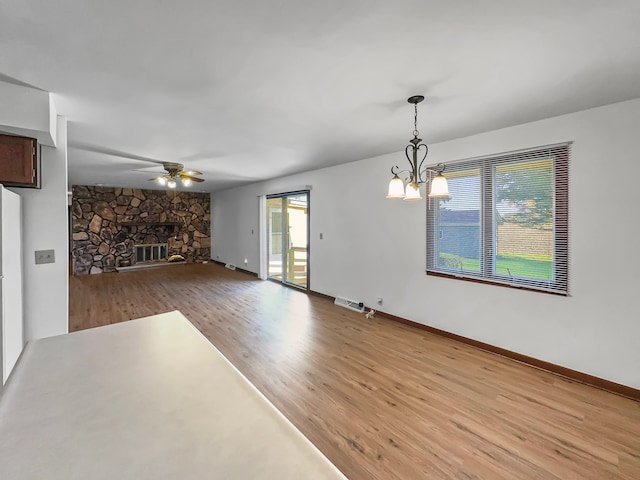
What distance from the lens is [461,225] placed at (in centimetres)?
334

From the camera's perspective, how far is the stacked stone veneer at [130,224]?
730 centimetres

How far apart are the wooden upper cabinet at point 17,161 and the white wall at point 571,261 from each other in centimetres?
364

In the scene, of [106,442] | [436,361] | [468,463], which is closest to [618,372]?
[436,361]

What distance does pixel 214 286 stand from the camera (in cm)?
601

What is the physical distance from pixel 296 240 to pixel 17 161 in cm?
439

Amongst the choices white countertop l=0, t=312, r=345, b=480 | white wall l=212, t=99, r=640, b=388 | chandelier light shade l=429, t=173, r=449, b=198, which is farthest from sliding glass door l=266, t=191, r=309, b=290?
white countertop l=0, t=312, r=345, b=480

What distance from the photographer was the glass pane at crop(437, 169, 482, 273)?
3.22m

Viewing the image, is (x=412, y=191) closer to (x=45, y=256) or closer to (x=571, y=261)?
(x=571, y=261)

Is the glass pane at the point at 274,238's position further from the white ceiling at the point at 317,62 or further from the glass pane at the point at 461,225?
the glass pane at the point at 461,225

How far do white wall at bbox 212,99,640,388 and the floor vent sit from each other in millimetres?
100

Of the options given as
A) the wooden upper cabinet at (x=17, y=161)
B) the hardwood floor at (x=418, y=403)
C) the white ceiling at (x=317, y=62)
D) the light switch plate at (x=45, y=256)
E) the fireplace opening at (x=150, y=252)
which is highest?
the white ceiling at (x=317, y=62)

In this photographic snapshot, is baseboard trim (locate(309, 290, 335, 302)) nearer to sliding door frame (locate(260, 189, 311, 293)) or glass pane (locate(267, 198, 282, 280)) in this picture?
sliding door frame (locate(260, 189, 311, 293))

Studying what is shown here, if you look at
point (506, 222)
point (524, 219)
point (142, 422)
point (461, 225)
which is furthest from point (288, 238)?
point (142, 422)

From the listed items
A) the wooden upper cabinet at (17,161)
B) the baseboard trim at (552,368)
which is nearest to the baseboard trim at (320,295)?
the baseboard trim at (552,368)
